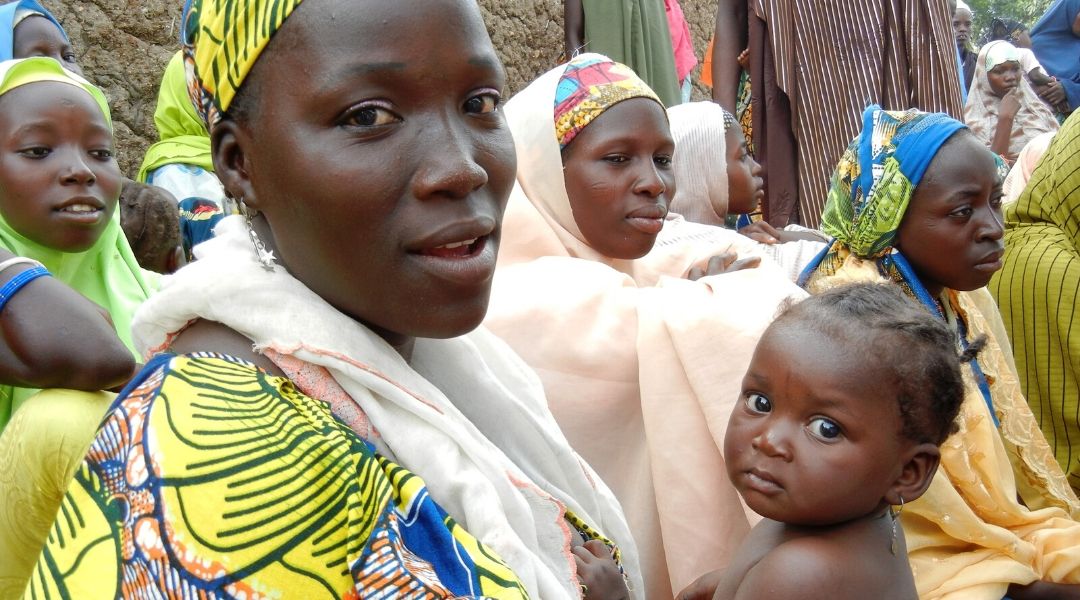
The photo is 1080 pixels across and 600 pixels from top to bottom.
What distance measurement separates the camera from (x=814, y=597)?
6.48 ft

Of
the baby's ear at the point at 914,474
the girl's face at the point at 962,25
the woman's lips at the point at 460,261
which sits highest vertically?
the woman's lips at the point at 460,261

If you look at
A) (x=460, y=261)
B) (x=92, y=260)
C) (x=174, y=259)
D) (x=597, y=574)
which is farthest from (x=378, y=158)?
(x=174, y=259)

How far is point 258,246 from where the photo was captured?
1405 millimetres

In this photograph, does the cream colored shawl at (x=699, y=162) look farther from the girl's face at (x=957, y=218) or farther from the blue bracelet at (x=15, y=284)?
the blue bracelet at (x=15, y=284)

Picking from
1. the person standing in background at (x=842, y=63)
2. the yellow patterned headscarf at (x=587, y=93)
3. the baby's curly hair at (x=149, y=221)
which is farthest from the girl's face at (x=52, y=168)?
the person standing in background at (x=842, y=63)

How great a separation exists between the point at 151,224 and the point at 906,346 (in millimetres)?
3209

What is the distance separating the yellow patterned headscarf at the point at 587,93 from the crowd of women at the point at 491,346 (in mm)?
13

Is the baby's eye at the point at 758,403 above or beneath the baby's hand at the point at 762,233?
above

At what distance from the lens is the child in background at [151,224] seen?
13.6 ft

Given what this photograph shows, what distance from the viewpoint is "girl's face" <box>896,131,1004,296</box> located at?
309 centimetres

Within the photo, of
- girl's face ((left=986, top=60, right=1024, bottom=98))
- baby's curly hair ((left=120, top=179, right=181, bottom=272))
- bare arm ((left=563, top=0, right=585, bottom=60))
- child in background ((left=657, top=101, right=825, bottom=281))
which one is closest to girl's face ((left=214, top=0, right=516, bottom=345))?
child in background ((left=657, top=101, right=825, bottom=281))

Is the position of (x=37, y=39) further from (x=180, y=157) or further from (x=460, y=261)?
(x=460, y=261)

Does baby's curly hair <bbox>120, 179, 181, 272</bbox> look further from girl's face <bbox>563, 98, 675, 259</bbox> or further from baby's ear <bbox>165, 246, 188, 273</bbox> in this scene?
girl's face <bbox>563, 98, 675, 259</bbox>

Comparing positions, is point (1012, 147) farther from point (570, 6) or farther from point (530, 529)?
point (530, 529)
